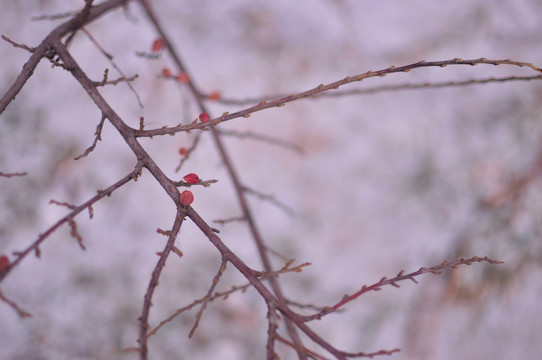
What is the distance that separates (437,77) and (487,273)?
63 cm

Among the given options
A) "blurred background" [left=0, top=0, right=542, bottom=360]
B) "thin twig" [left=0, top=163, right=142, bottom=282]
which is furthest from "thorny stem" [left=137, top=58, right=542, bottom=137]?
"blurred background" [left=0, top=0, right=542, bottom=360]

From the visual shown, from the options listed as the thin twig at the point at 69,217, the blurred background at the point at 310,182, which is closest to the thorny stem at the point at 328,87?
the thin twig at the point at 69,217

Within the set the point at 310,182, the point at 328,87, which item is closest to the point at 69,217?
the point at 328,87

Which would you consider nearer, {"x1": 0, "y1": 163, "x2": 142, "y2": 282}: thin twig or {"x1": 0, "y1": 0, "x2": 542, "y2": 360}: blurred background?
{"x1": 0, "y1": 163, "x2": 142, "y2": 282}: thin twig

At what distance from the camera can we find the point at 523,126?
1207mm

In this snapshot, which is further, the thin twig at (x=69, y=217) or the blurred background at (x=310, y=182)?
the blurred background at (x=310, y=182)

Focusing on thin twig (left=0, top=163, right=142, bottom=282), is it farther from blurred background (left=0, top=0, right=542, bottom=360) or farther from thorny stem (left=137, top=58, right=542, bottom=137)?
blurred background (left=0, top=0, right=542, bottom=360)

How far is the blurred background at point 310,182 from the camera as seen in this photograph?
3.70 ft

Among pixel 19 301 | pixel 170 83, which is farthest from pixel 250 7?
pixel 19 301

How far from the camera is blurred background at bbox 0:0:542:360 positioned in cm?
113

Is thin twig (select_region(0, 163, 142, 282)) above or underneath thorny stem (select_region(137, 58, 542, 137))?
underneath

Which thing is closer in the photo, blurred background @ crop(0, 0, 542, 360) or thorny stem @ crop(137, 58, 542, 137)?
thorny stem @ crop(137, 58, 542, 137)

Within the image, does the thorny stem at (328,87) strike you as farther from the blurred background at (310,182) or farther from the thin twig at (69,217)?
the blurred background at (310,182)

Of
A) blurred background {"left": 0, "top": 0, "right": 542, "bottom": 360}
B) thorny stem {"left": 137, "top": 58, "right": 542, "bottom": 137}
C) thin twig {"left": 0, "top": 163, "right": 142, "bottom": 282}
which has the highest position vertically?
blurred background {"left": 0, "top": 0, "right": 542, "bottom": 360}
